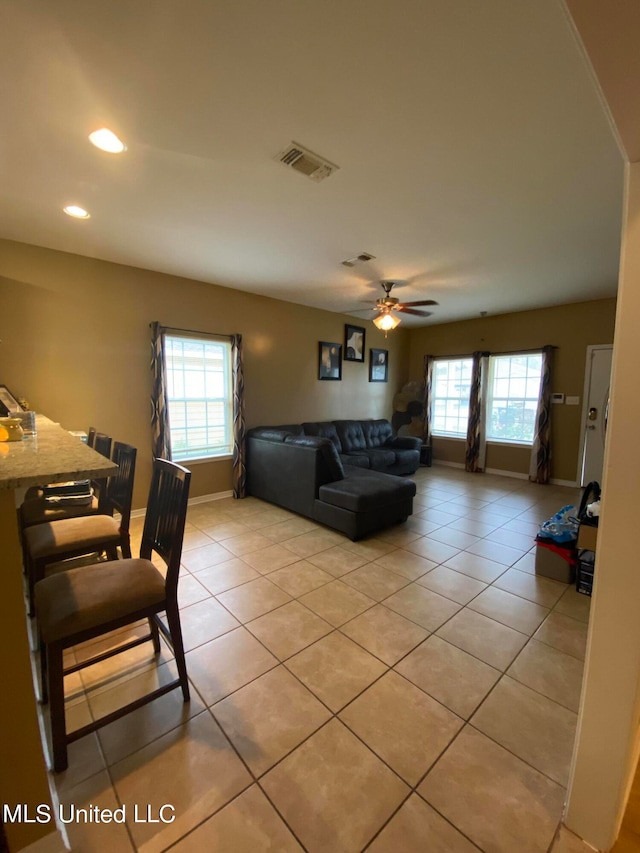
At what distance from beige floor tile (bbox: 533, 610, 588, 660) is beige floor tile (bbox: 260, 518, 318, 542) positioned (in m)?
2.00

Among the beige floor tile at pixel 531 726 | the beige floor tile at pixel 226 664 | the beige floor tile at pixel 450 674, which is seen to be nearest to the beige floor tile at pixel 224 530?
the beige floor tile at pixel 226 664

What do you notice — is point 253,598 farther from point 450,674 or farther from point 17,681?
→ point 17,681

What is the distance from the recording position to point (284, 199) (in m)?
2.28

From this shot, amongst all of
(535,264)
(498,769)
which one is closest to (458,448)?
(535,264)

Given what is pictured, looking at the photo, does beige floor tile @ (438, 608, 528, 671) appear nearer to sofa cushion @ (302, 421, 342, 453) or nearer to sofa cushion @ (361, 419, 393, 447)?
sofa cushion @ (302, 421, 342, 453)

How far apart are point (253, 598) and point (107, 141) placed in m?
2.74

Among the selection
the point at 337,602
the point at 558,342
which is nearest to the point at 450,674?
the point at 337,602

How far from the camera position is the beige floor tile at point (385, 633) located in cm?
187

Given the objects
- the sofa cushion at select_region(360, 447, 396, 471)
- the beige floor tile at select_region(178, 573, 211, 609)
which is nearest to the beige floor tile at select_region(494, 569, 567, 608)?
the beige floor tile at select_region(178, 573, 211, 609)

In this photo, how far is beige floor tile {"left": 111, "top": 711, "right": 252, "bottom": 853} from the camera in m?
1.12

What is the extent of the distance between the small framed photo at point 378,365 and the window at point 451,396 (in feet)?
3.10

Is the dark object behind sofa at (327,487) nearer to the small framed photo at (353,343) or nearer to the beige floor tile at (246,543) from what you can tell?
the beige floor tile at (246,543)

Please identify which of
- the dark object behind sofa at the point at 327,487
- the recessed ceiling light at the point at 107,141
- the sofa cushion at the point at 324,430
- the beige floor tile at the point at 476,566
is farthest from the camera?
the sofa cushion at the point at 324,430

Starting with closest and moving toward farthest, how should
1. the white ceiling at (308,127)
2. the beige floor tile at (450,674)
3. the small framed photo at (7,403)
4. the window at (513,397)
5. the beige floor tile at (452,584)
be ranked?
the white ceiling at (308,127)
the beige floor tile at (450,674)
the beige floor tile at (452,584)
the small framed photo at (7,403)
the window at (513,397)
